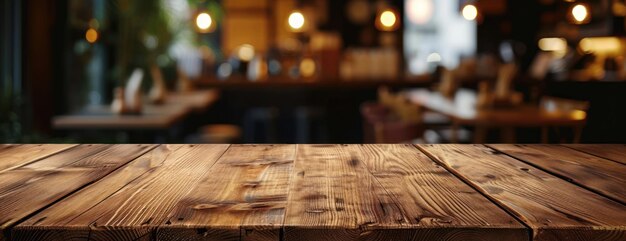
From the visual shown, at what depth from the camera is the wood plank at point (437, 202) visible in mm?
979

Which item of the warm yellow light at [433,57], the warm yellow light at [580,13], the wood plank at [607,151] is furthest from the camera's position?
the warm yellow light at [433,57]

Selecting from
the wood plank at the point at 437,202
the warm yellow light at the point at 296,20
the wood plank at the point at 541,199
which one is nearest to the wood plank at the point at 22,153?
the wood plank at the point at 437,202

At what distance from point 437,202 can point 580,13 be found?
207 inches

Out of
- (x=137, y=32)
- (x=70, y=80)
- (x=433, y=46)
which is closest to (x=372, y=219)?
(x=70, y=80)

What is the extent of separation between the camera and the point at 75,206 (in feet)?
3.68

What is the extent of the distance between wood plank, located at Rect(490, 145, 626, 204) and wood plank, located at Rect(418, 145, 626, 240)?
0.11 feet

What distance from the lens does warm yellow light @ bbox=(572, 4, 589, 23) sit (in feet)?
18.9

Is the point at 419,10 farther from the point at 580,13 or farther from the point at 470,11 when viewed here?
the point at 580,13

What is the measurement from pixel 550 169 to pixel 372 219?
2.13ft

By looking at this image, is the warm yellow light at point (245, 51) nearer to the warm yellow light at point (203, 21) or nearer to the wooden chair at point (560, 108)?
the warm yellow light at point (203, 21)

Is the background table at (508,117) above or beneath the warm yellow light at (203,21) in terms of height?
beneath

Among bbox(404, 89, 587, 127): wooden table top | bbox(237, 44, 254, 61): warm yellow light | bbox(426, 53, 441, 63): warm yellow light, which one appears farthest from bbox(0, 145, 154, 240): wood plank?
bbox(426, 53, 441, 63): warm yellow light

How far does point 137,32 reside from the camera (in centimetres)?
746

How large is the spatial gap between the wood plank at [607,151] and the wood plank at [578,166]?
1.4 inches
